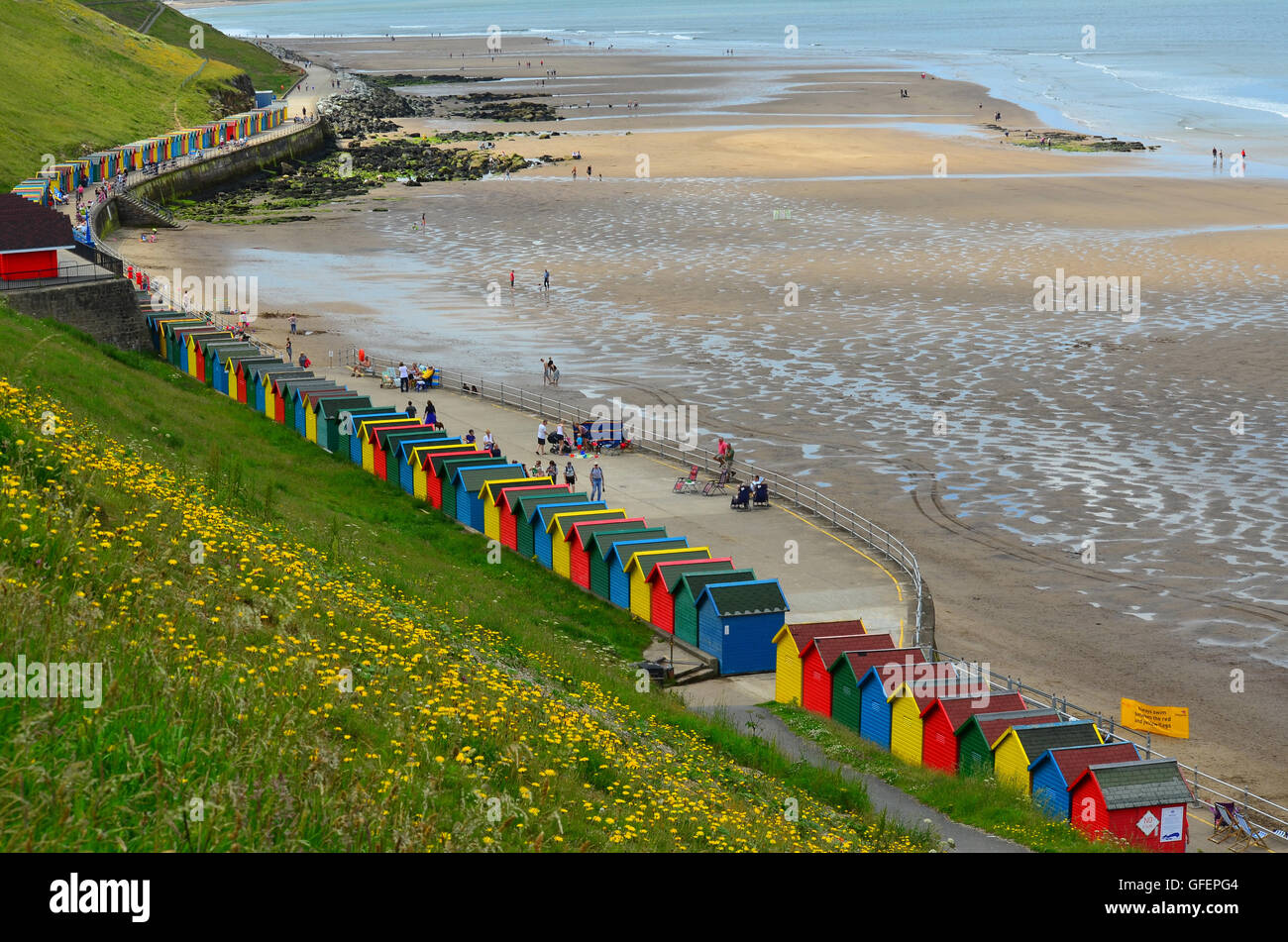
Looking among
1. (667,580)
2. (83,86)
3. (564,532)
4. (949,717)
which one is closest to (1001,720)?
(949,717)

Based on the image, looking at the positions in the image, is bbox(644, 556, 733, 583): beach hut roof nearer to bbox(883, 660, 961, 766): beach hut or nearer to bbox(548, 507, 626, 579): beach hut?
bbox(548, 507, 626, 579): beach hut

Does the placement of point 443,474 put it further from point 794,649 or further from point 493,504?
point 794,649

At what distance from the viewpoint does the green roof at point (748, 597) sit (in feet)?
78.2

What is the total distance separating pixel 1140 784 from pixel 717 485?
680 inches

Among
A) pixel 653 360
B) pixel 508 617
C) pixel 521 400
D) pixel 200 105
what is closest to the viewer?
pixel 508 617

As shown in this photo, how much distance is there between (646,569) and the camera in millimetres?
25922

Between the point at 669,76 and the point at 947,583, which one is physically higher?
the point at 669,76

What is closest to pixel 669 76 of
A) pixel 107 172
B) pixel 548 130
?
pixel 548 130

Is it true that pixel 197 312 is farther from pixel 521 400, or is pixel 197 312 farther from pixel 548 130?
pixel 548 130

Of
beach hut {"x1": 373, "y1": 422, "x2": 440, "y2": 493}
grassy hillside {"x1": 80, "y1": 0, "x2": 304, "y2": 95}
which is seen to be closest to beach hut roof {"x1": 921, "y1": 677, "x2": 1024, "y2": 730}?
beach hut {"x1": 373, "y1": 422, "x2": 440, "y2": 493}

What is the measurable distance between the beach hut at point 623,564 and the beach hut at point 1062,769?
9954mm

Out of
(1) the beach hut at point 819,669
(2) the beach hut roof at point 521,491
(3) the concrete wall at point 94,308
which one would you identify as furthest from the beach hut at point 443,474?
(3) the concrete wall at point 94,308

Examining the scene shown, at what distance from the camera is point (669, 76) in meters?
156
